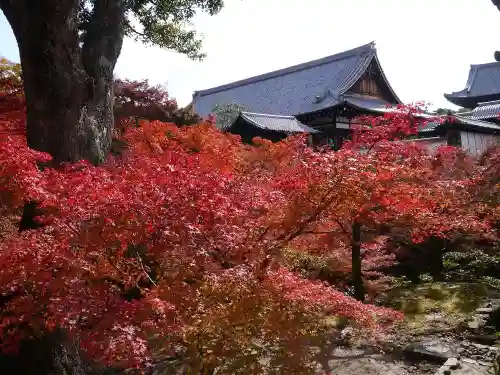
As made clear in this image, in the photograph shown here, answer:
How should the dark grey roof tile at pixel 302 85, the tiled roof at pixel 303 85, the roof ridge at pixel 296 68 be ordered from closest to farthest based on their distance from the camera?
the tiled roof at pixel 303 85
the dark grey roof tile at pixel 302 85
the roof ridge at pixel 296 68

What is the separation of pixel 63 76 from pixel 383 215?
4712 millimetres

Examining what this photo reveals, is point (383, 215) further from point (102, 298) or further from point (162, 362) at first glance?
point (102, 298)

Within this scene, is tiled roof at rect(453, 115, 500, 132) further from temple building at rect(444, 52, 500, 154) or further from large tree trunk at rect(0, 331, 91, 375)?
large tree trunk at rect(0, 331, 91, 375)

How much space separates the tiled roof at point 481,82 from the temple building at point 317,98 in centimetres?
779

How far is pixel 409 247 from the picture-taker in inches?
461

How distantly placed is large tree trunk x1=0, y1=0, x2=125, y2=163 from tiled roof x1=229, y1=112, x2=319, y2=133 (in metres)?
12.2

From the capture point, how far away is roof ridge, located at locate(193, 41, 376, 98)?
83.6 feet

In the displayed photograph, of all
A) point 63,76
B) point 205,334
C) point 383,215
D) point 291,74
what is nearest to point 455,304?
point 383,215

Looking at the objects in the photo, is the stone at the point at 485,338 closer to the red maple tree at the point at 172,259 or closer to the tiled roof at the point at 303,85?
the red maple tree at the point at 172,259

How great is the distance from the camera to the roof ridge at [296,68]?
25.5 metres

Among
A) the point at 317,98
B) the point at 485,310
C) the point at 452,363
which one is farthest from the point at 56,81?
the point at 317,98

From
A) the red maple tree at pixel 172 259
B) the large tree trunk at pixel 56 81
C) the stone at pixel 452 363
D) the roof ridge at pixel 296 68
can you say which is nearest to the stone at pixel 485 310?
the stone at pixel 452 363

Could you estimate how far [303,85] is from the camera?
87.6 ft

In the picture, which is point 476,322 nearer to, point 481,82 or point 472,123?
point 472,123
